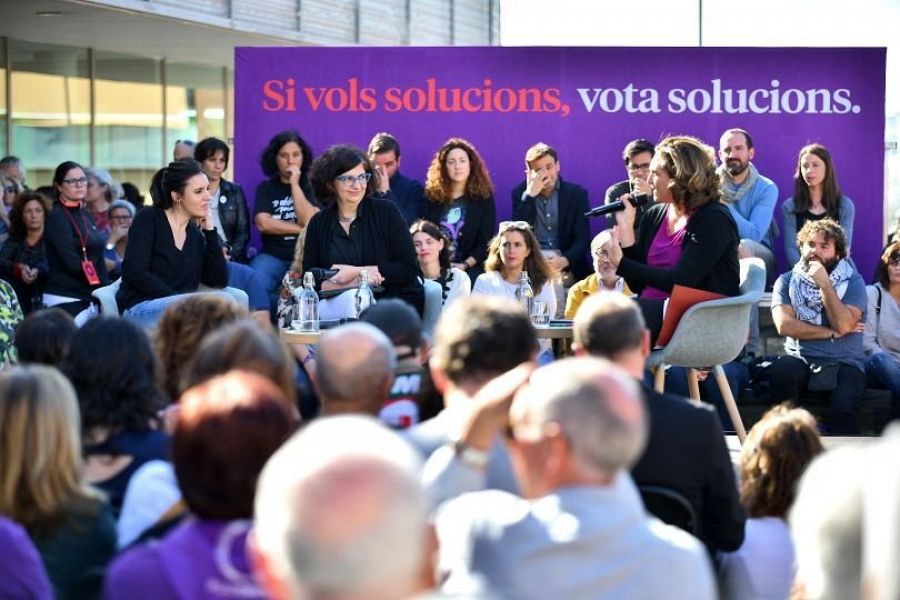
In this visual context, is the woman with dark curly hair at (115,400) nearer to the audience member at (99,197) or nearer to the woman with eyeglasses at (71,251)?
the woman with eyeglasses at (71,251)

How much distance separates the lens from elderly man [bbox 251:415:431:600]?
163 cm

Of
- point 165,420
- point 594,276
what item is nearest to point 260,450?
point 165,420

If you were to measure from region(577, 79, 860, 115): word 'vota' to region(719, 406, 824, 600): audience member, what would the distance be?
6242 mm

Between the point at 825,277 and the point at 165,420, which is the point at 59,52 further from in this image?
the point at 165,420

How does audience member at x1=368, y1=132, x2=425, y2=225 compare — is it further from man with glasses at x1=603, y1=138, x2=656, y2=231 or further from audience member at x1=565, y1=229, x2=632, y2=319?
audience member at x1=565, y1=229, x2=632, y2=319

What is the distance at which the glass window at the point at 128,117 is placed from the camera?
18.4m

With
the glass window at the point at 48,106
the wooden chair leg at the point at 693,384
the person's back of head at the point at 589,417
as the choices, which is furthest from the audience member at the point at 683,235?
the glass window at the point at 48,106

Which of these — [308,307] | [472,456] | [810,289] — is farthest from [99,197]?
[472,456]

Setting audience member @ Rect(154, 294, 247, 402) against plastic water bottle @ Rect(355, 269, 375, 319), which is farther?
plastic water bottle @ Rect(355, 269, 375, 319)

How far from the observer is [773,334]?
959 centimetres

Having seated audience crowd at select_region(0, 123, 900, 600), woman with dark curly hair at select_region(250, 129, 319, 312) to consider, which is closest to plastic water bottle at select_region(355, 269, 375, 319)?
seated audience crowd at select_region(0, 123, 900, 600)

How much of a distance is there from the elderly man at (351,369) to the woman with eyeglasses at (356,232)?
3661 millimetres

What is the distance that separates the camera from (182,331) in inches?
179

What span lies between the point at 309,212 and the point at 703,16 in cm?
344
